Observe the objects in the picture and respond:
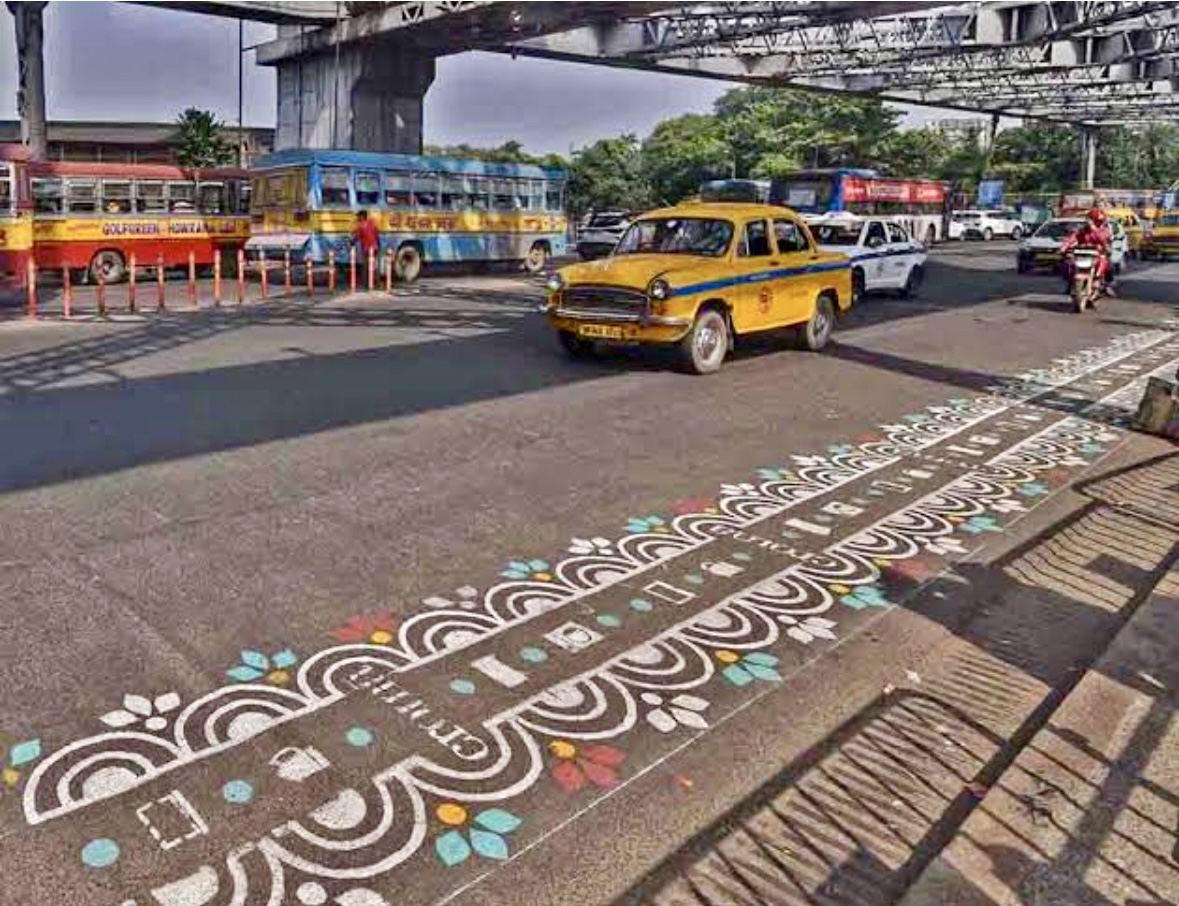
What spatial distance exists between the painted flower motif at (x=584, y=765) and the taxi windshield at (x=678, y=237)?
9.01 meters

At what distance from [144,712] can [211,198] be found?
22.2m

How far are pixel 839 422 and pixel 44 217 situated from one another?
1849 cm

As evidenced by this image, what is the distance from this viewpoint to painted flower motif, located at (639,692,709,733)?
3926 millimetres

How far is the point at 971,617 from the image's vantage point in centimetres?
508

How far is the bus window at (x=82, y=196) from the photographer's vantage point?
2109 cm

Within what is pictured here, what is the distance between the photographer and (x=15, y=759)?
138 inches

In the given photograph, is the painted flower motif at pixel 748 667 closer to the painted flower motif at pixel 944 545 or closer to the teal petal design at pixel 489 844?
the teal petal design at pixel 489 844

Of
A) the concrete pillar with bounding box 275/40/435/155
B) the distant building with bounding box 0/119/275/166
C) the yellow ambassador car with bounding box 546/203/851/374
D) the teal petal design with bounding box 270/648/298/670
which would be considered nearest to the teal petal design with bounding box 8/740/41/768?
the teal petal design with bounding box 270/648/298/670

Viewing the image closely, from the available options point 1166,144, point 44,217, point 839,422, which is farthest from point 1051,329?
point 1166,144

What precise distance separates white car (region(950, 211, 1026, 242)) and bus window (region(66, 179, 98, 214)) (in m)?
44.2

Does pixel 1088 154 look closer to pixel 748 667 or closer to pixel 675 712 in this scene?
pixel 748 667

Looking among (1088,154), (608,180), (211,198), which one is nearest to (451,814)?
(211,198)

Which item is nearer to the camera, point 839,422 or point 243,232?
point 839,422

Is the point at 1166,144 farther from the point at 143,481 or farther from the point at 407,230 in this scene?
the point at 143,481
